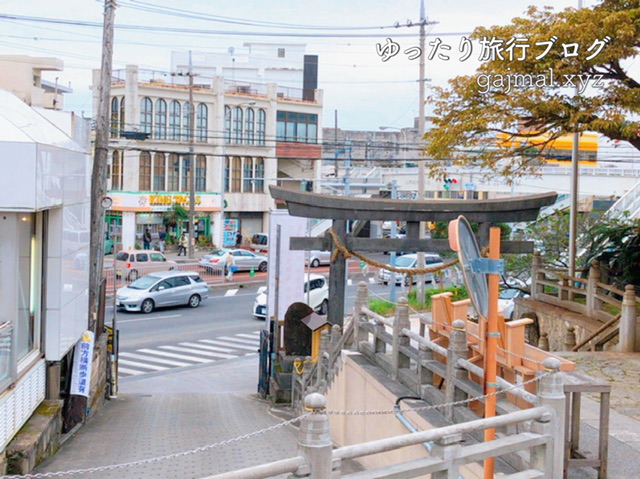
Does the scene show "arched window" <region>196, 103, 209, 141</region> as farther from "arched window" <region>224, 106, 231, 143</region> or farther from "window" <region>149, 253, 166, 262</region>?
"window" <region>149, 253, 166, 262</region>

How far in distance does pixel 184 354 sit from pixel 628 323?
49.4 ft

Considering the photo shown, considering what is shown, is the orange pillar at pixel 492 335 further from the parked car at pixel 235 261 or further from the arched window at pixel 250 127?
the arched window at pixel 250 127

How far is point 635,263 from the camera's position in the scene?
752 inches

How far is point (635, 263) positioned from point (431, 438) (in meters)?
15.2

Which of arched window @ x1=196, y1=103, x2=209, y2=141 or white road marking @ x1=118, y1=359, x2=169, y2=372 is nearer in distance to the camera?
white road marking @ x1=118, y1=359, x2=169, y2=372

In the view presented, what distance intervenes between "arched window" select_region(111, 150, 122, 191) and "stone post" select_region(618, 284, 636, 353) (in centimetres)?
4004

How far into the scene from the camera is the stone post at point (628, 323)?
14.9 m

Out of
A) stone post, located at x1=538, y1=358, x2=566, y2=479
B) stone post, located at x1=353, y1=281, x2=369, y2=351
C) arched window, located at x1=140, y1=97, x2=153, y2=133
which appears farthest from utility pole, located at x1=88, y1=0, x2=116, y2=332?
arched window, located at x1=140, y1=97, x2=153, y2=133

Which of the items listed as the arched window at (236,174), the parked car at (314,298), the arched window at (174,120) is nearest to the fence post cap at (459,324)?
the parked car at (314,298)

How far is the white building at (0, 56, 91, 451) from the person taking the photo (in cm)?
951

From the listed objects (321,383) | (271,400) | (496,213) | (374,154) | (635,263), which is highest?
(374,154)

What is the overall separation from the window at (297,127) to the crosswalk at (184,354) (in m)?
30.9

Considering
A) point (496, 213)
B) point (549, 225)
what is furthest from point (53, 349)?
point (549, 225)

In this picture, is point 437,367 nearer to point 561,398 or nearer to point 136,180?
point 561,398
